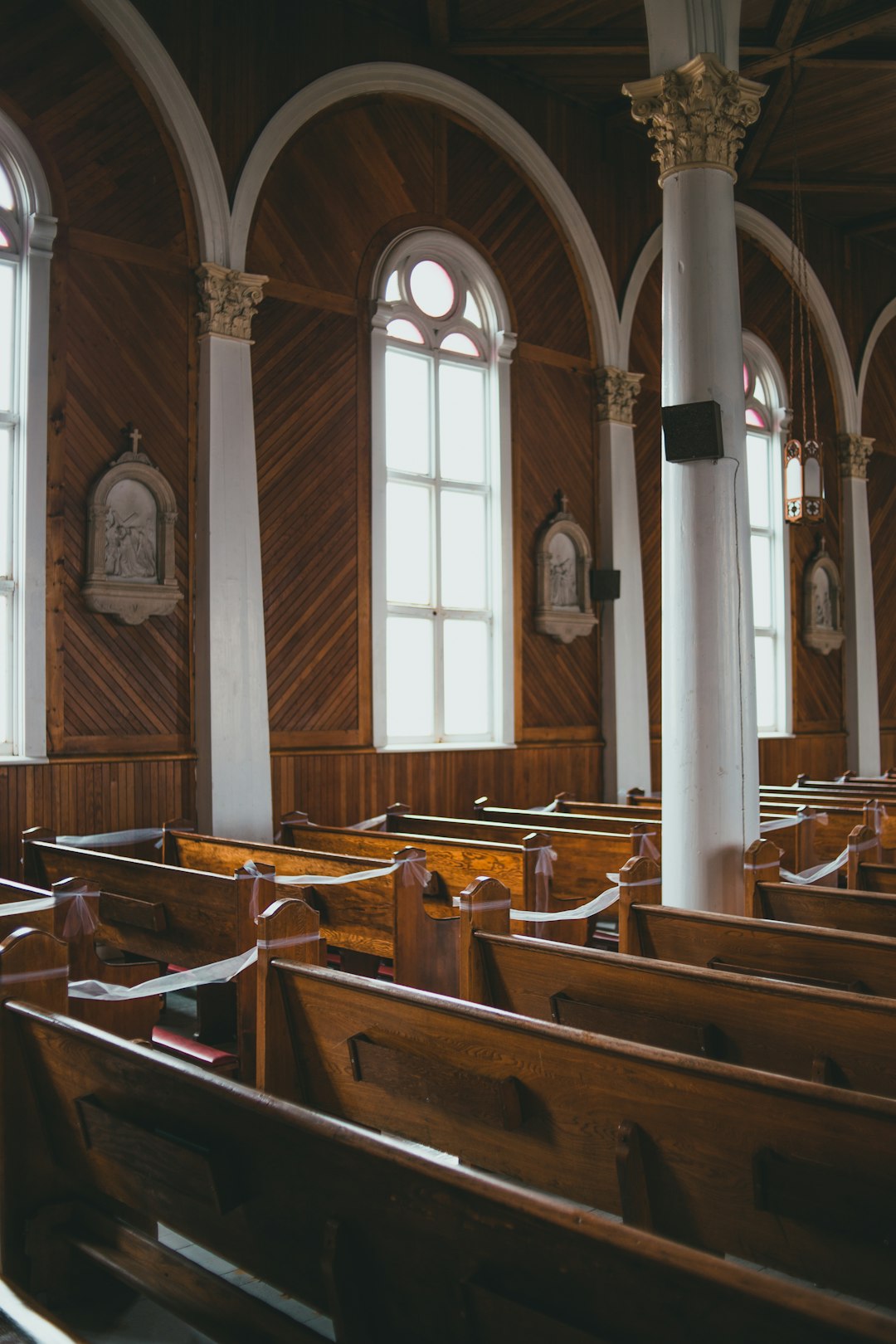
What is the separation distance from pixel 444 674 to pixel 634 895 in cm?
534

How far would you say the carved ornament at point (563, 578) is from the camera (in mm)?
9953

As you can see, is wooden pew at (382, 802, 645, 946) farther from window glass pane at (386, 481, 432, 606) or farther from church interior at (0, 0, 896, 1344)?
window glass pane at (386, 481, 432, 606)

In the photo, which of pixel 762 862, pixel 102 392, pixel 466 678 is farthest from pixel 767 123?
pixel 762 862

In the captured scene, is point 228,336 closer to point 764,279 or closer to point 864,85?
point 864,85

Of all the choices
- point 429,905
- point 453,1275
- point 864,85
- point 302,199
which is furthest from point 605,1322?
point 864,85

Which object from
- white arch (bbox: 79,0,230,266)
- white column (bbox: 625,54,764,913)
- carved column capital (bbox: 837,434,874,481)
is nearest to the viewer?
white column (bbox: 625,54,764,913)

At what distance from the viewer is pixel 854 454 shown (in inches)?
523

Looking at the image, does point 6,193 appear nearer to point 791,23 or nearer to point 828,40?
point 791,23

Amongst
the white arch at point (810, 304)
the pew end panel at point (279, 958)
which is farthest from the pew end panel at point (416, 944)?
the white arch at point (810, 304)

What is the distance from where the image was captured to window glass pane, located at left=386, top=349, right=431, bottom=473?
9227mm

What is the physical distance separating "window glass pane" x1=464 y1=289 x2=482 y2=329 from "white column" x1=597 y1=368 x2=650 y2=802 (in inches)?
53.4

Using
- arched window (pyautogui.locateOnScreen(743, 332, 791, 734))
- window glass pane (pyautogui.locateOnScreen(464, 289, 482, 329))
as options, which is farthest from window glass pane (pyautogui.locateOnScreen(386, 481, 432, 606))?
arched window (pyautogui.locateOnScreen(743, 332, 791, 734))

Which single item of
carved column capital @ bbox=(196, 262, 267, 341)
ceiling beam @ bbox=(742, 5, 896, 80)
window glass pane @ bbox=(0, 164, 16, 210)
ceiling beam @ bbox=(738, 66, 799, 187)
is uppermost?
ceiling beam @ bbox=(738, 66, 799, 187)

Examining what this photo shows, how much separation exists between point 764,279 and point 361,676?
700 cm
